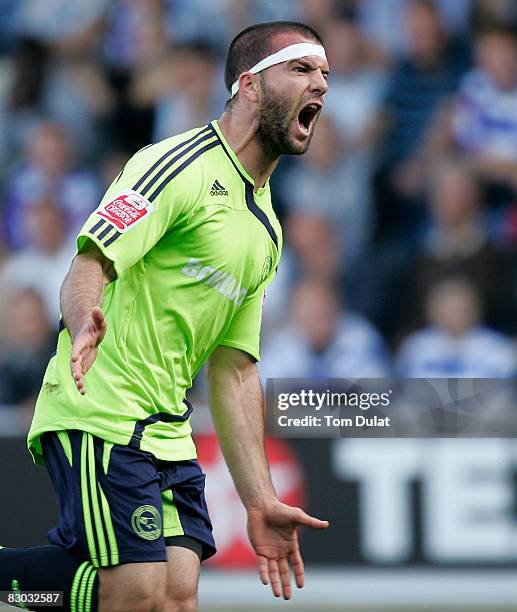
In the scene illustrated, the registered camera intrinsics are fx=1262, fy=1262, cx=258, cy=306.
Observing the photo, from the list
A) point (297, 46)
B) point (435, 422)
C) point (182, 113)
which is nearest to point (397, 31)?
point (182, 113)

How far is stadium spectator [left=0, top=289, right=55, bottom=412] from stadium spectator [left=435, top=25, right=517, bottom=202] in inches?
111

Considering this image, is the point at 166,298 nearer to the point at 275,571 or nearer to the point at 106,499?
the point at 106,499

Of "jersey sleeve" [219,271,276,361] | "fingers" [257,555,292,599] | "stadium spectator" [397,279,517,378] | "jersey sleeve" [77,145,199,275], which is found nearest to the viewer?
"jersey sleeve" [77,145,199,275]

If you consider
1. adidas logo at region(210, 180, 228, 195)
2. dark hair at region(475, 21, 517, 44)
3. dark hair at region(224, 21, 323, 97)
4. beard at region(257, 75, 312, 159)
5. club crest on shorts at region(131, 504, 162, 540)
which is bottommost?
club crest on shorts at region(131, 504, 162, 540)

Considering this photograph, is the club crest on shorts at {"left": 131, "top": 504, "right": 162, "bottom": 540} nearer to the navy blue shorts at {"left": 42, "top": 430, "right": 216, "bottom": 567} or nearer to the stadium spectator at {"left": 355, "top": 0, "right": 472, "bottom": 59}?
the navy blue shorts at {"left": 42, "top": 430, "right": 216, "bottom": 567}

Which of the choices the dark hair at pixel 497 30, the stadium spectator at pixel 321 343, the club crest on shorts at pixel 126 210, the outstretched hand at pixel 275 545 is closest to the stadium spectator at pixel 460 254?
Result: the stadium spectator at pixel 321 343

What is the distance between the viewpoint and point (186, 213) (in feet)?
12.5

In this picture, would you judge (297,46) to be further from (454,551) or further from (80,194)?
(80,194)

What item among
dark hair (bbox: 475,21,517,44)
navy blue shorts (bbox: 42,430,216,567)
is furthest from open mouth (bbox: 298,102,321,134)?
dark hair (bbox: 475,21,517,44)

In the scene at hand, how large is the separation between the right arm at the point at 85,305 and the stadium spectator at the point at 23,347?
14.3 ft

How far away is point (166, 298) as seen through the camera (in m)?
3.91

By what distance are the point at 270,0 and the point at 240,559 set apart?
13.1 feet

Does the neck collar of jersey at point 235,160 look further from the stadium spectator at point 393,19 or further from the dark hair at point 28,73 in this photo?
the dark hair at point 28,73

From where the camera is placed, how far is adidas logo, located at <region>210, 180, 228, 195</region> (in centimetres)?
393
